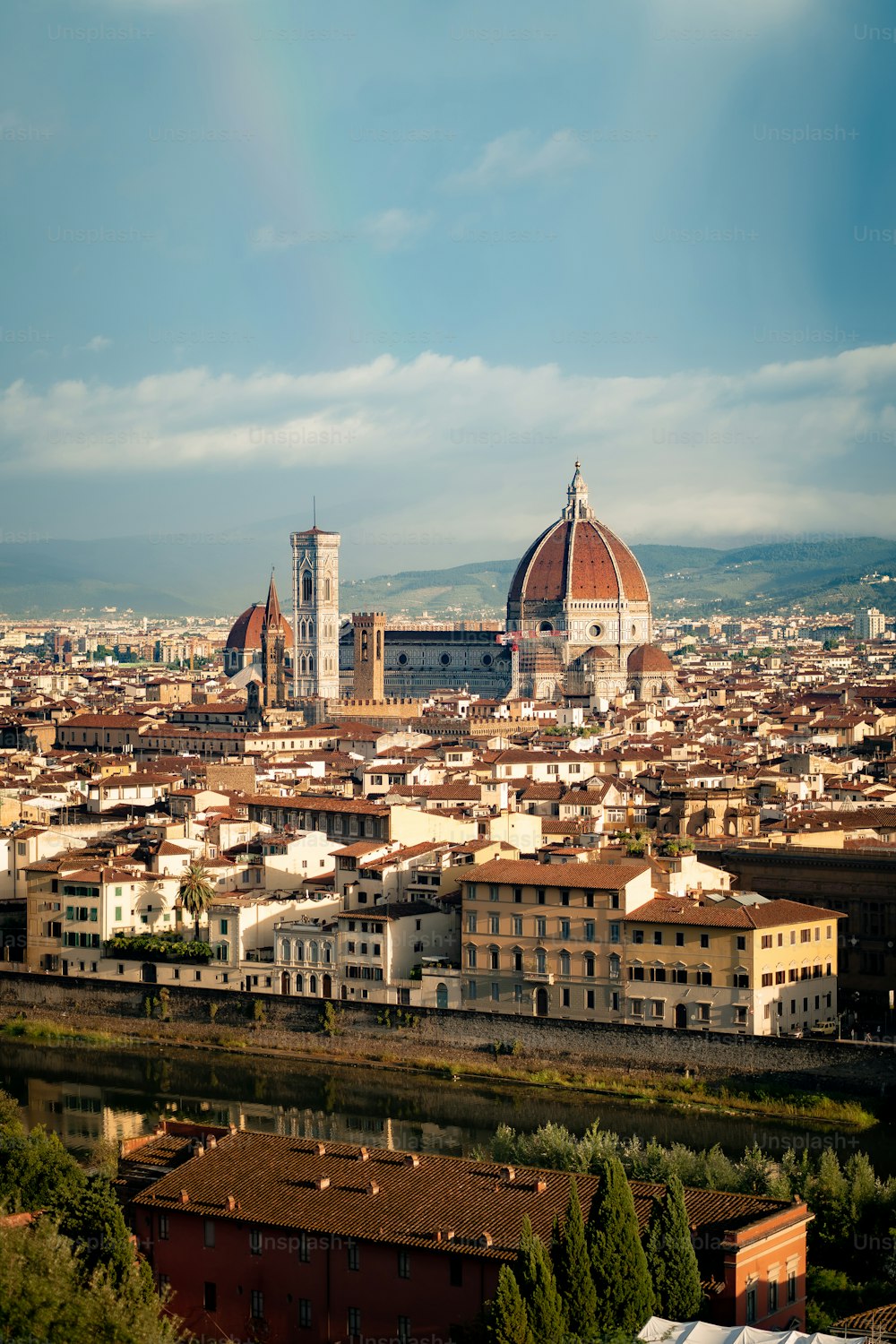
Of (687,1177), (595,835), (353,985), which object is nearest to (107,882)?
(353,985)

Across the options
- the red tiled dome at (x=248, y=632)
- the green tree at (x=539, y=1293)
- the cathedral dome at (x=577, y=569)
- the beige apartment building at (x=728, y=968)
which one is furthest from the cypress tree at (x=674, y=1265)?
the red tiled dome at (x=248, y=632)

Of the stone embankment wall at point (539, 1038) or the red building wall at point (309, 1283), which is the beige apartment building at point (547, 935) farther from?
the red building wall at point (309, 1283)

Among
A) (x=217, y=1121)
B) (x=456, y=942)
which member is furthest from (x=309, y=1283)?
(x=456, y=942)

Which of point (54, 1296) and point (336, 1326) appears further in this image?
point (336, 1326)

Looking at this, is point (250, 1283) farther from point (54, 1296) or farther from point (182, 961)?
point (182, 961)

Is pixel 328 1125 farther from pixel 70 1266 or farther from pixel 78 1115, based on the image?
pixel 70 1266

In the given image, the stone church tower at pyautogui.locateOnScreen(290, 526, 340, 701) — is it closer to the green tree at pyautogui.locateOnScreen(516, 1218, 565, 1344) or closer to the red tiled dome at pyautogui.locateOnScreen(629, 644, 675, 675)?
the red tiled dome at pyautogui.locateOnScreen(629, 644, 675, 675)

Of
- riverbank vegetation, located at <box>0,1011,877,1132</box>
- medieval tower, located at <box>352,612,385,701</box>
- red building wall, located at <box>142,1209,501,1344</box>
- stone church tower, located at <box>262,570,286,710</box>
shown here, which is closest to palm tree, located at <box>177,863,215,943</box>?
riverbank vegetation, located at <box>0,1011,877,1132</box>
